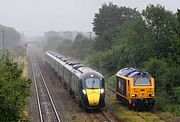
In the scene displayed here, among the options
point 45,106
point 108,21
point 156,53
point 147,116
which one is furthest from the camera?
point 108,21

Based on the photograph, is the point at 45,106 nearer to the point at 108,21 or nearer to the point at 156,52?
the point at 156,52

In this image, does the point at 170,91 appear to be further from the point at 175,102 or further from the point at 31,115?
the point at 31,115

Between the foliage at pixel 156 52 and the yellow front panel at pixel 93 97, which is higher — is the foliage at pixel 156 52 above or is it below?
above

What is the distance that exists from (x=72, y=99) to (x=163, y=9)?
37.5 feet

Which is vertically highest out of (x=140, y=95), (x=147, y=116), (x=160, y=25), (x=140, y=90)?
(x=160, y=25)

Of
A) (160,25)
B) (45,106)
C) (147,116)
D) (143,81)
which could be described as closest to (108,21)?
(160,25)

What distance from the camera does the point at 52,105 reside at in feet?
99.0

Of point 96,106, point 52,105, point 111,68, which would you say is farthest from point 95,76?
point 111,68

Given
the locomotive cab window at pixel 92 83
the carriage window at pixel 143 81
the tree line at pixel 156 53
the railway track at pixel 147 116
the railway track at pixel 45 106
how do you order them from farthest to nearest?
the tree line at pixel 156 53 → the locomotive cab window at pixel 92 83 → the carriage window at pixel 143 81 → the railway track at pixel 45 106 → the railway track at pixel 147 116

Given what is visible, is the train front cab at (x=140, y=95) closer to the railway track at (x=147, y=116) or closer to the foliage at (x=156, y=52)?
the railway track at (x=147, y=116)

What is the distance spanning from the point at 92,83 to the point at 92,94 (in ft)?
2.91

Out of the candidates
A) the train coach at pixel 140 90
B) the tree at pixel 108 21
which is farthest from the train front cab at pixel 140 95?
the tree at pixel 108 21

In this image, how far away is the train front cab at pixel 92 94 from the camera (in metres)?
26.9

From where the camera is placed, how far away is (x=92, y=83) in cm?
2750
